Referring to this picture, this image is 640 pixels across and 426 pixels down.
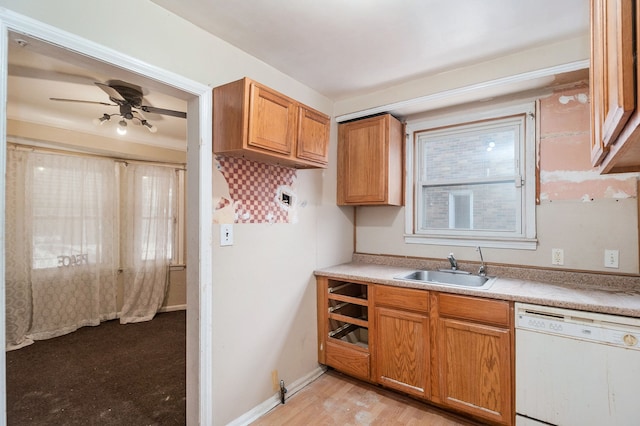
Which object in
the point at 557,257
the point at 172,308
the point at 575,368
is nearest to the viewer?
the point at 575,368

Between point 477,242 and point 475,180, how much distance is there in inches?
20.2

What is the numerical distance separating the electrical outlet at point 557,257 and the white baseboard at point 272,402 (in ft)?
6.60

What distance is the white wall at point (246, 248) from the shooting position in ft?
4.84

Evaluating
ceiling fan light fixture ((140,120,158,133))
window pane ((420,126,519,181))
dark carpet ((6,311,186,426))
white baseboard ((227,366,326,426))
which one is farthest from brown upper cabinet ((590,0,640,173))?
ceiling fan light fixture ((140,120,158,133))

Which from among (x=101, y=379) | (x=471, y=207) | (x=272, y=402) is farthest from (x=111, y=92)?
(x=471, y=207)

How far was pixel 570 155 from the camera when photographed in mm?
2158

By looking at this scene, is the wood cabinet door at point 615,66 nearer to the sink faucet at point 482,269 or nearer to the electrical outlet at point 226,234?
the sink faucet at point 482,269

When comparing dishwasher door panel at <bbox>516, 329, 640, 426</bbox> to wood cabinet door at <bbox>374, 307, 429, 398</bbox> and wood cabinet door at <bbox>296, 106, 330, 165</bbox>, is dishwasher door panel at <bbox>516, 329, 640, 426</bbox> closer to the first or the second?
wood cabinet door at <bbox>374, 307, 429, 398</bbox>

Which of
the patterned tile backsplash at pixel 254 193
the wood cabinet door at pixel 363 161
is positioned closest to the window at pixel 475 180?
the wood cabinet door at pixel 363 161

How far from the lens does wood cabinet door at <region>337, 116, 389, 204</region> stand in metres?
2.66

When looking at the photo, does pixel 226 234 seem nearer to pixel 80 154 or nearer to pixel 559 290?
pixel 559 290

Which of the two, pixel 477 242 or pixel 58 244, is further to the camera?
pixel 58 244

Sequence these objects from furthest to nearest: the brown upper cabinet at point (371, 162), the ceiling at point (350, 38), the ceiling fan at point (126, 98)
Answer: the brown upper cabinet at point (371, 162)
the ceiling fan at point (126, 98)
the ceiling at point (350, 38)

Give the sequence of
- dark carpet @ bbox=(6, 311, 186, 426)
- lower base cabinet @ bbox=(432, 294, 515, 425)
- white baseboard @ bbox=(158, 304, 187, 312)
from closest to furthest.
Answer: lower base cabinet @ bbox=(432, 294, 515, 425) → dark carpet @ bbox=(6, 311, 186, 426) → white baseboard @ bbox=(158, 304, 187, 312)
